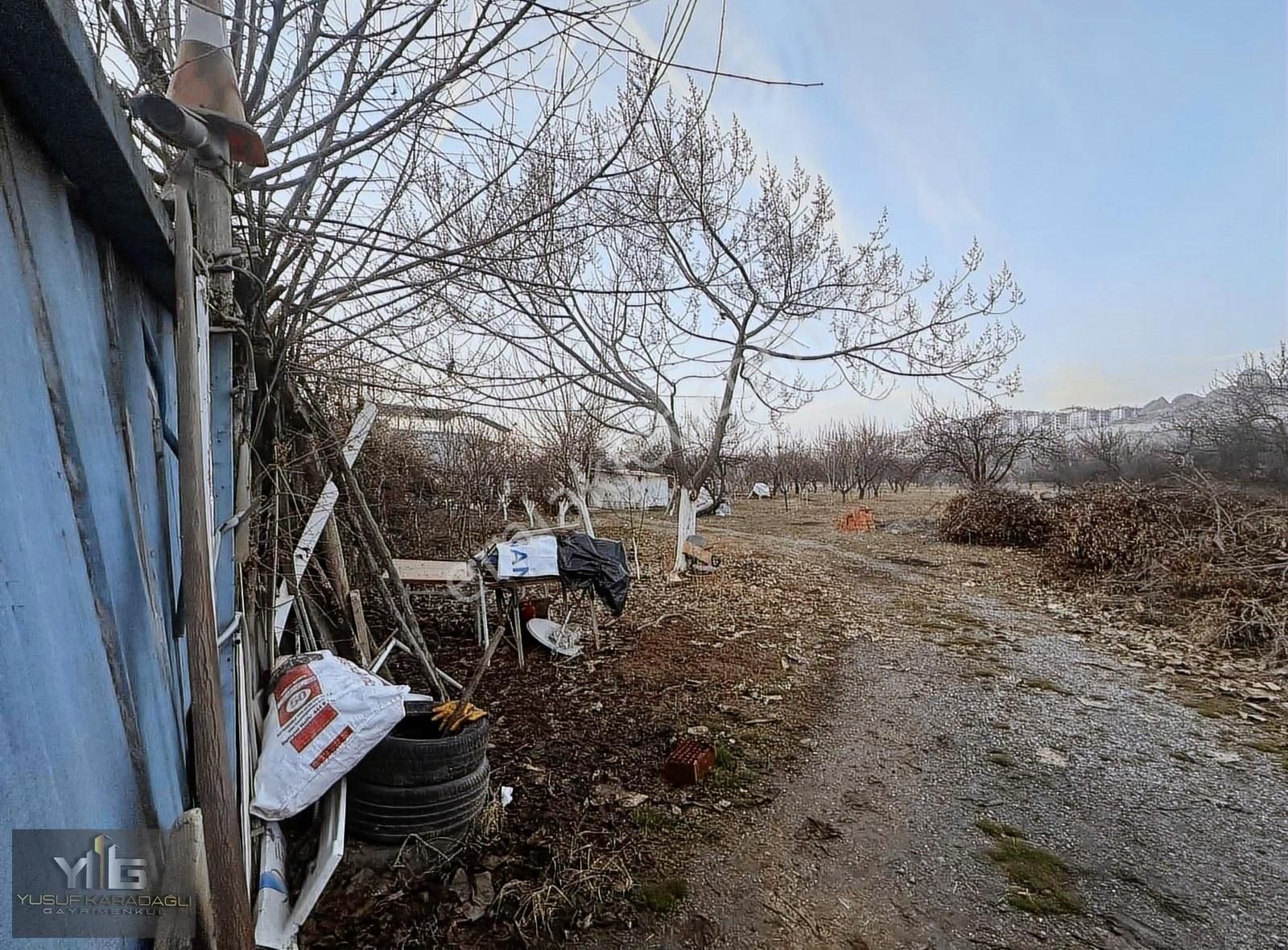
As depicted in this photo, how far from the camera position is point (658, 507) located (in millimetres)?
20844

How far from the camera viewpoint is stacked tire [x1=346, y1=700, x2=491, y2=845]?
2.17 m

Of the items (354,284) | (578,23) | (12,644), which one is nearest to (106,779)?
(12,644)

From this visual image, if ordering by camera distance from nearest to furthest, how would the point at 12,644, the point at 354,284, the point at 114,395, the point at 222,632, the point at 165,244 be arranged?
the point at 12,644, the point at 114,395, the point at 165,244, the point at 222,632, the point at 354,284

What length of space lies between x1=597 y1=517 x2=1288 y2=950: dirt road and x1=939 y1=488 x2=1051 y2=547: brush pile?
7.39 metres

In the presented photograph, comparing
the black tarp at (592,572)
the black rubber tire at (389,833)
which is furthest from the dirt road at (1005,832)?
the black tarp at (592,572)

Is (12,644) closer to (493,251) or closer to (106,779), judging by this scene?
(106,779)

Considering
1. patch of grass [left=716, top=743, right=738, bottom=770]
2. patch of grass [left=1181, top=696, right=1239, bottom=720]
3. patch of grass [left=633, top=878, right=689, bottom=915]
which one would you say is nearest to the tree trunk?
patch of grass [left=716, top=743, right=738, bottom=770]

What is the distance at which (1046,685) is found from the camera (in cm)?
445

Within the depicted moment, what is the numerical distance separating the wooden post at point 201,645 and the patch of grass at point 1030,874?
2.54 m

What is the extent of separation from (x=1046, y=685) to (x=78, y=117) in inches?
226

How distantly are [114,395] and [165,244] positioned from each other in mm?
421

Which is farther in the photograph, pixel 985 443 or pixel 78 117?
pixel 985 443

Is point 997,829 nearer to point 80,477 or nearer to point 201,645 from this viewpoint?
point 201,645

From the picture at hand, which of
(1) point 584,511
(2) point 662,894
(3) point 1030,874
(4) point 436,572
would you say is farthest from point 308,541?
(1) point 584,511
